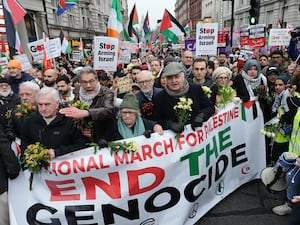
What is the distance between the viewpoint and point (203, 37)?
6508 mm

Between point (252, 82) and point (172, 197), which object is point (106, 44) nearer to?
point (252, 82)

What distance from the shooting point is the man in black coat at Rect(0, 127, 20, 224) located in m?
2.57

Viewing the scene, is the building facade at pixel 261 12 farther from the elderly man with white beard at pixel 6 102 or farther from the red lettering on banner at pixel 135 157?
the red lettering on banner at pixel 135 157

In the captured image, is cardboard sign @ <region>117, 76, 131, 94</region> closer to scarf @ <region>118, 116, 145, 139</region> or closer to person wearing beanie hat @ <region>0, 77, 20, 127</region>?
person wearing beanie hat @ <region>0, 77, 20, 127</region>

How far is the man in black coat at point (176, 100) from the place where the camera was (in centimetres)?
293

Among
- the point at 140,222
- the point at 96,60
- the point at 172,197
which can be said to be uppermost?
the point at 96,60

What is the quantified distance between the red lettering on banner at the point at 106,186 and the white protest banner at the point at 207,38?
187 inches

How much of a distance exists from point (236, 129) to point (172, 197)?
1.34m

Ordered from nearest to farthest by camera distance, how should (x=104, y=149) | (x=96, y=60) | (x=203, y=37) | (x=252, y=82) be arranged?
(x=104, y=149), (x=252, y=82), (x=96, y=60), (x=203, y=37)

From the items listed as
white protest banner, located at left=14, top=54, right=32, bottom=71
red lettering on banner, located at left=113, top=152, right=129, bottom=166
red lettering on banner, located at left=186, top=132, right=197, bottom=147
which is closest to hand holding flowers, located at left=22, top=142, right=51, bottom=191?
red lettering on banner, located at left=113, top=152, right=129, bottom=166

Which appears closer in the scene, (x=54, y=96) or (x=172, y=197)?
(x=54, y=96)

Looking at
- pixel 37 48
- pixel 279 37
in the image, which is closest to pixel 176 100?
pixel 37 48

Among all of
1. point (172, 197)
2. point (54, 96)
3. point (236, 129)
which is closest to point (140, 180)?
point (172, 197)

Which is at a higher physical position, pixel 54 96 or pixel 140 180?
pixel 54 96
